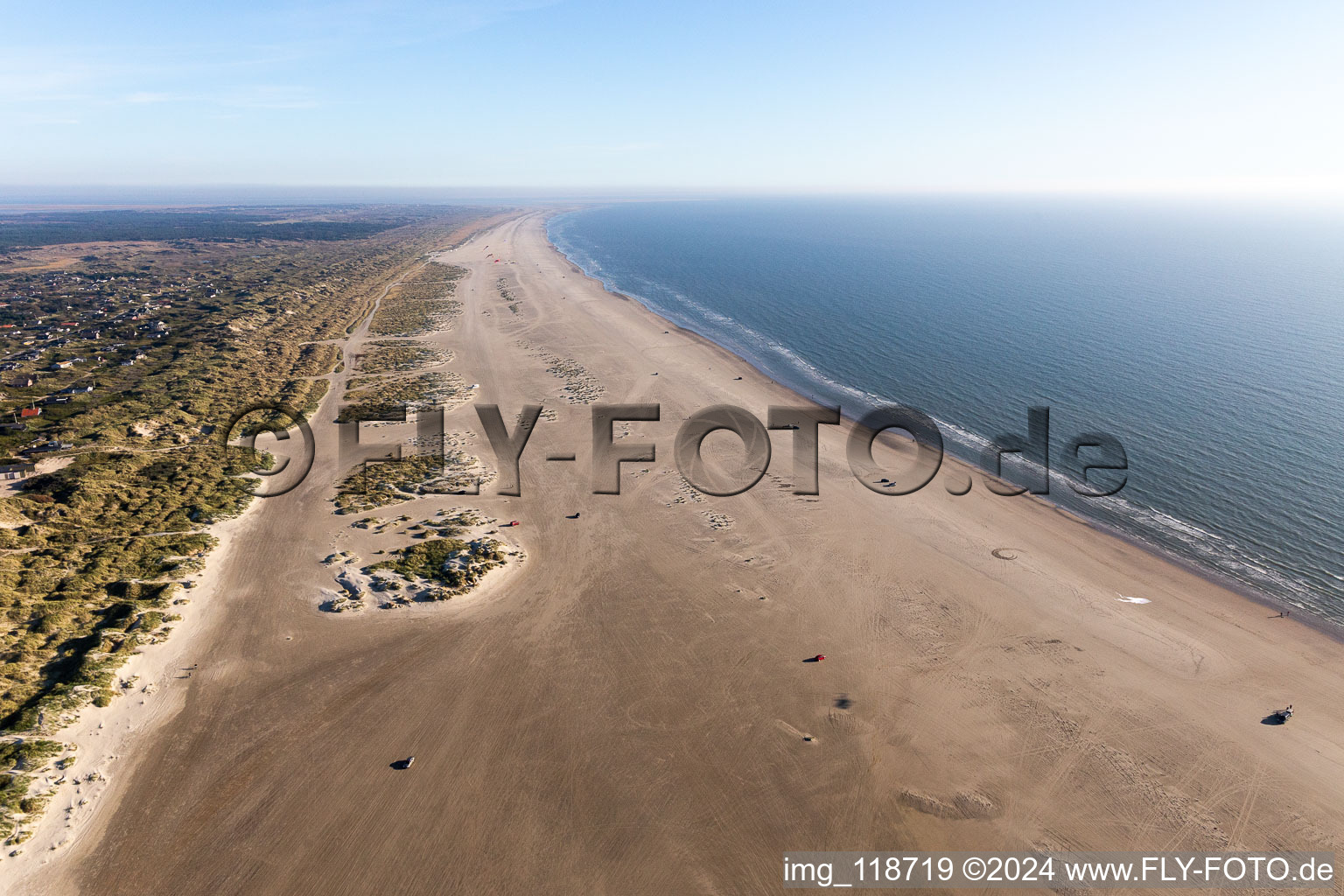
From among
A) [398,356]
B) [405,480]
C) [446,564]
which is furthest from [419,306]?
[446,564]

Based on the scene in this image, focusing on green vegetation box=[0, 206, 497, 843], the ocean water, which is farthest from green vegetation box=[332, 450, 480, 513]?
the ocean water

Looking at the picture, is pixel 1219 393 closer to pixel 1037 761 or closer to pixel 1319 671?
pixel 1319 671

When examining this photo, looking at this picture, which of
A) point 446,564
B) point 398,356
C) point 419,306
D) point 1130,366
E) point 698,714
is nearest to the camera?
point 698,714

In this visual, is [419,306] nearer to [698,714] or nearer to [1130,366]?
Answer: [698,714]

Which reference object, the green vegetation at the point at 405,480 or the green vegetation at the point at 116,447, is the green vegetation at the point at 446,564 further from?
the green vegetation at the point at 116,447

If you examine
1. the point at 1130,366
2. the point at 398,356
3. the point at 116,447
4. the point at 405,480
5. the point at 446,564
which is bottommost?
the point at 446,564

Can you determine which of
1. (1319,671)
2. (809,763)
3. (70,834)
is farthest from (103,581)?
(1319,671)

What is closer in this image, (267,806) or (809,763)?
(267,806)
